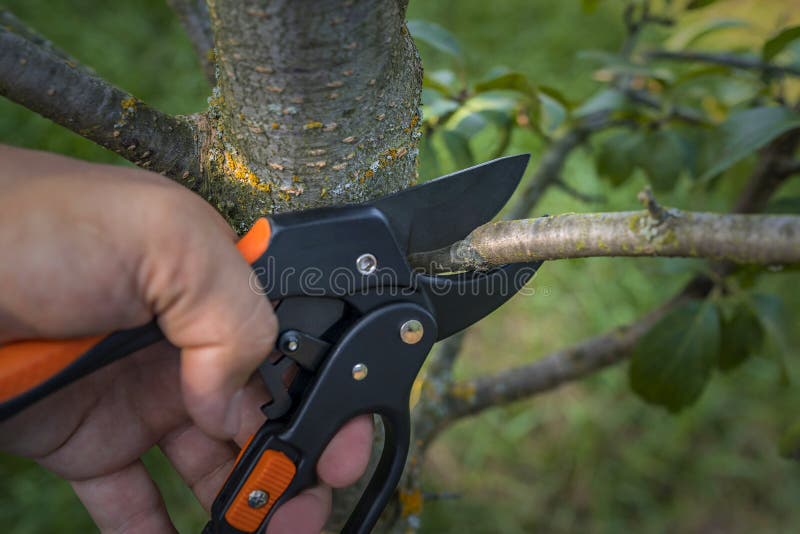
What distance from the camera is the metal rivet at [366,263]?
2.80ft

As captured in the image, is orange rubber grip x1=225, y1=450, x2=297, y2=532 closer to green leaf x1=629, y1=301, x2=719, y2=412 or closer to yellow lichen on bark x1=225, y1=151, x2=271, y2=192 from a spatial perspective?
yellow lichen on bark x1=225, y1=151, x2=271, y2=192

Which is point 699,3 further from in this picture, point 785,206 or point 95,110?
point 95,110

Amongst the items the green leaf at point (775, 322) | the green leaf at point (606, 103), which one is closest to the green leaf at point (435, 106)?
the green leaf at point (606, 103)

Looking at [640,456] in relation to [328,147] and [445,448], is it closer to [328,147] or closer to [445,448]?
[445,448]

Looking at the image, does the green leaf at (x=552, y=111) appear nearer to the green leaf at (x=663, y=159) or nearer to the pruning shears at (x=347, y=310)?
the green leaf at (x=663, y=159)

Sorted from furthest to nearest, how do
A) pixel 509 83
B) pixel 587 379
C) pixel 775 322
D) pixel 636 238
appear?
Answer: pixel 587 379 < pixel 775 322 < pixel 509 83 < pixel 636 238

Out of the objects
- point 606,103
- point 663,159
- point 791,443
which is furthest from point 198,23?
point 791,443

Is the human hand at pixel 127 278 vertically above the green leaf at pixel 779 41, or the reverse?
the human hand at pixel 127 278

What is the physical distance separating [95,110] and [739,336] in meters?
1.30

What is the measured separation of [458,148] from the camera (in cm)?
121

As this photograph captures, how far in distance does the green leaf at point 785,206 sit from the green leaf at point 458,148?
65cm

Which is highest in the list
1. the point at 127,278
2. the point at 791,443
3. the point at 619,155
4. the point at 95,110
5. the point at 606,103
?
the point at 95,110

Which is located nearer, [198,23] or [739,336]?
[198,23]

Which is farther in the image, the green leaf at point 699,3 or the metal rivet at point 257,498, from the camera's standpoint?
the green leaf at point 699,3
